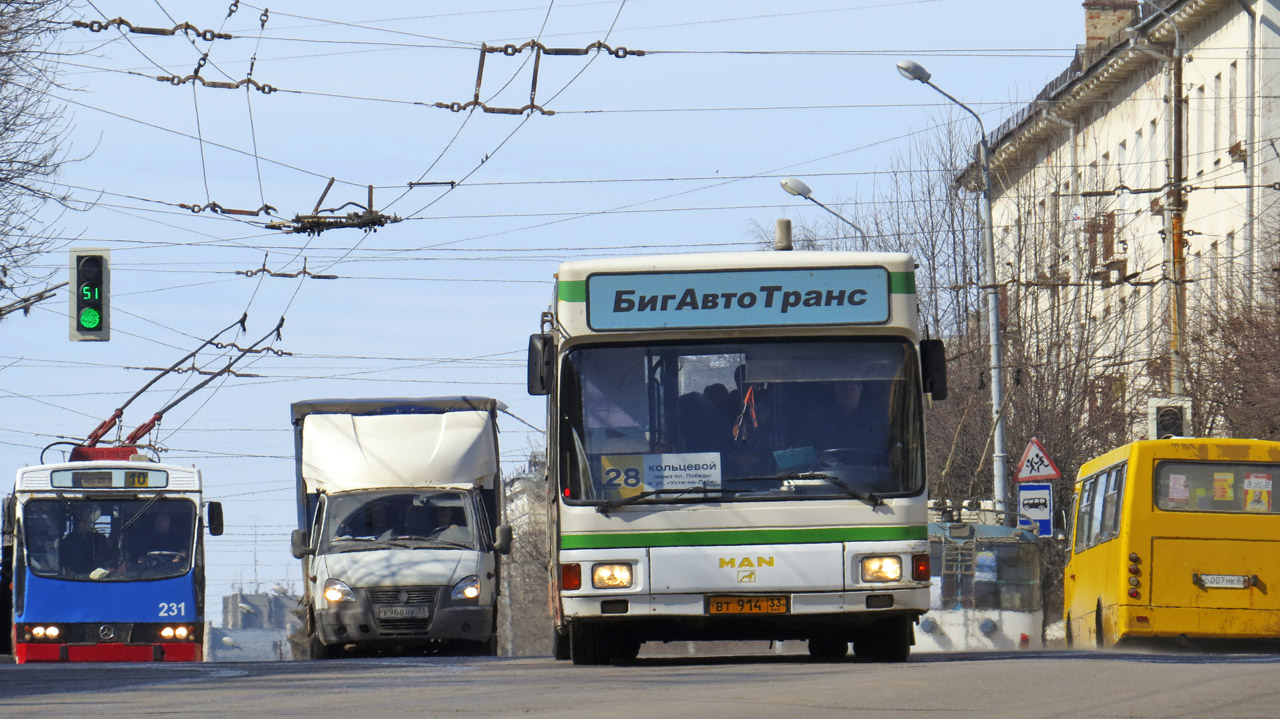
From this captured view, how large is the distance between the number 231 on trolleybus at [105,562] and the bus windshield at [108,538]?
0.04 ft

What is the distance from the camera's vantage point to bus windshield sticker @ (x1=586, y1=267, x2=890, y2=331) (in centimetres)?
1396

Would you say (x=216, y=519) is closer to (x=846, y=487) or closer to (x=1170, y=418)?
(x=1170, y=418)

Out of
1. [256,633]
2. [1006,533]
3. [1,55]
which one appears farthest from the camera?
[256,633]

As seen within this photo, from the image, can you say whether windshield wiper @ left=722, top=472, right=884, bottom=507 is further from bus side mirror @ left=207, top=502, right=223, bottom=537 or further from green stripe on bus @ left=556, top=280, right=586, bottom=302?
bus side mirror @ left=207, top=502, right=223, bottom=537

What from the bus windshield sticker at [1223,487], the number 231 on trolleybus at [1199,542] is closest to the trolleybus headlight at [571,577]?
the number 231 on trolleybus at [1199,542]

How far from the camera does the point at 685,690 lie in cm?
1127

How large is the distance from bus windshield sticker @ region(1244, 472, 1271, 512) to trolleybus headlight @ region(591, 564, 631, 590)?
993 cm

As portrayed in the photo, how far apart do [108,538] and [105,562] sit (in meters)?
0.31

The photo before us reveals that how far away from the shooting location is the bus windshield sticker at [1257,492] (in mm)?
21281

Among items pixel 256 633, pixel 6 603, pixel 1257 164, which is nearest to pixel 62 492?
pixel 6 603

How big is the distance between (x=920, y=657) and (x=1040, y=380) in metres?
24.8

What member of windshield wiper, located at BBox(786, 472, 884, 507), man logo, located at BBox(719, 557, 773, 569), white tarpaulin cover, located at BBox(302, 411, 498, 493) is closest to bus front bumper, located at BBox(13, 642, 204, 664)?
white tarpaulin cover, located at BBox(302, 411, 498, 493)

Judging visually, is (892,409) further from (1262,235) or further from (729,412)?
(1262,235)

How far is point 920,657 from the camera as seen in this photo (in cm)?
1658
